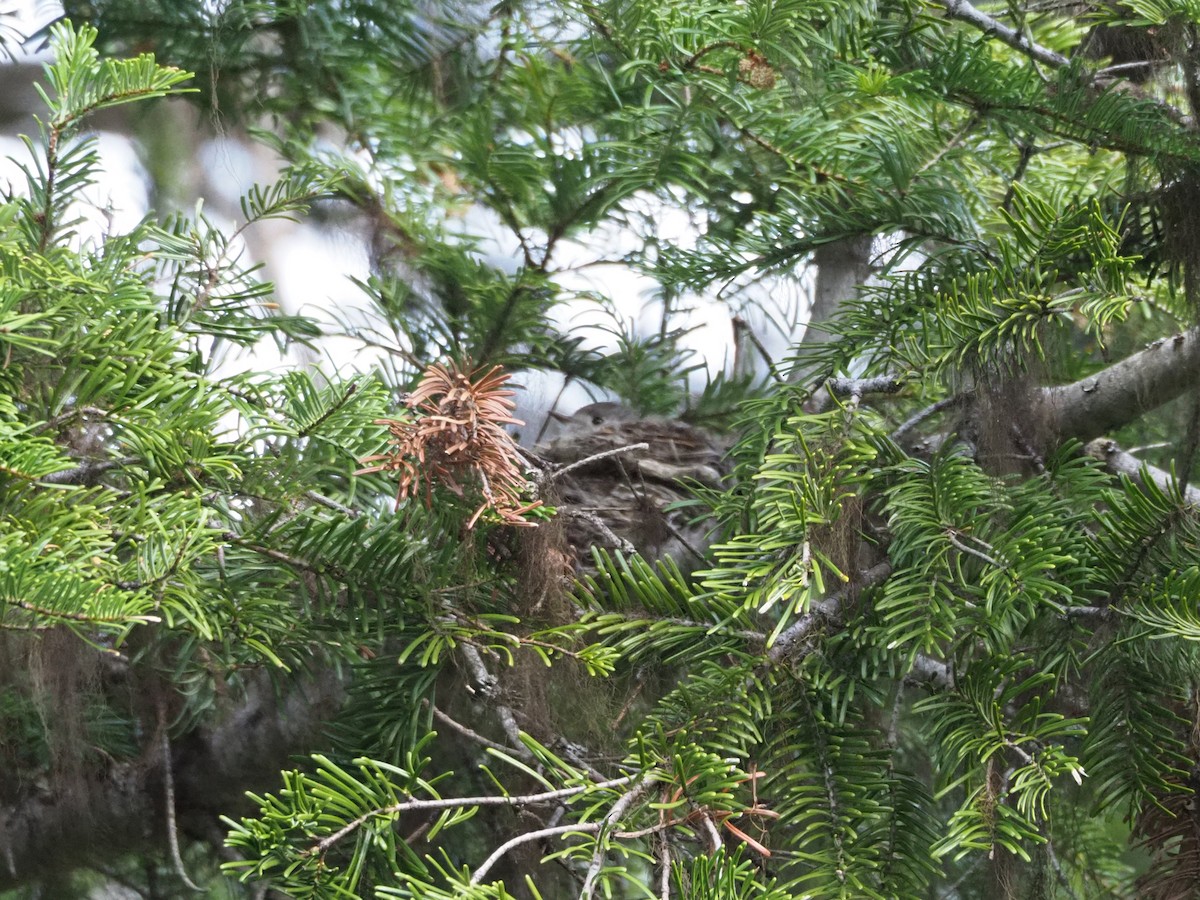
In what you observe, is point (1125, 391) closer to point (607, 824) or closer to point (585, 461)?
point (585, 461)

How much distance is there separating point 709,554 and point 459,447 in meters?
0.38

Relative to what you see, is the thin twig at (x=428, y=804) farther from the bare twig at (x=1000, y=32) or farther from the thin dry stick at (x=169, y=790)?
the bare twig at (x=1000, y=32)

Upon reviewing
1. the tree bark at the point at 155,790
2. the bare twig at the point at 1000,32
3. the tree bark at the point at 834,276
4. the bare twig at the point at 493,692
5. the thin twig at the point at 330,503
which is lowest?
the tree bark at the point at 155,790

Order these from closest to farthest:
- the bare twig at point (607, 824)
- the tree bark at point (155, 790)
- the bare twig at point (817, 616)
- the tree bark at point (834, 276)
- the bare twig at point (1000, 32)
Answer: the bare twig at point (607, 824) → the bare twig at point (817, 616) → the bare twig at point (1000, 32) → the tree bark at point (155, 790) → the tree bark at point (834, 276)

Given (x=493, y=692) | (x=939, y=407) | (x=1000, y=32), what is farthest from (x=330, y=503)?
(x=1000, y=32)

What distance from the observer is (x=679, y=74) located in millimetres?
707

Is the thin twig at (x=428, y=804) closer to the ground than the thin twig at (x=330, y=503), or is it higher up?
closer to the ground

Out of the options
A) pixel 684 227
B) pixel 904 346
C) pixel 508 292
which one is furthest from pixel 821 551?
pixel 684 227

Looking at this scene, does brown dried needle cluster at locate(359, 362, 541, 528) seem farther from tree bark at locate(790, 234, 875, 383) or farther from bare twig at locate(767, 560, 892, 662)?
tree bark at locate(790, 234, 875, 383)

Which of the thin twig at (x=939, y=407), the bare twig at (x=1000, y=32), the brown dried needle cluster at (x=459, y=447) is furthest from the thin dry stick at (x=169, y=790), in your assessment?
the bare twig at (x=1000, y=32)

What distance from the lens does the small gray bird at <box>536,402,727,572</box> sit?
2.92 feet

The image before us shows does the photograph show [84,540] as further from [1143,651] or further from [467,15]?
[467,15]

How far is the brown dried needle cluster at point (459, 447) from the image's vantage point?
1.61 ft

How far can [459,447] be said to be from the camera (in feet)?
1.60
